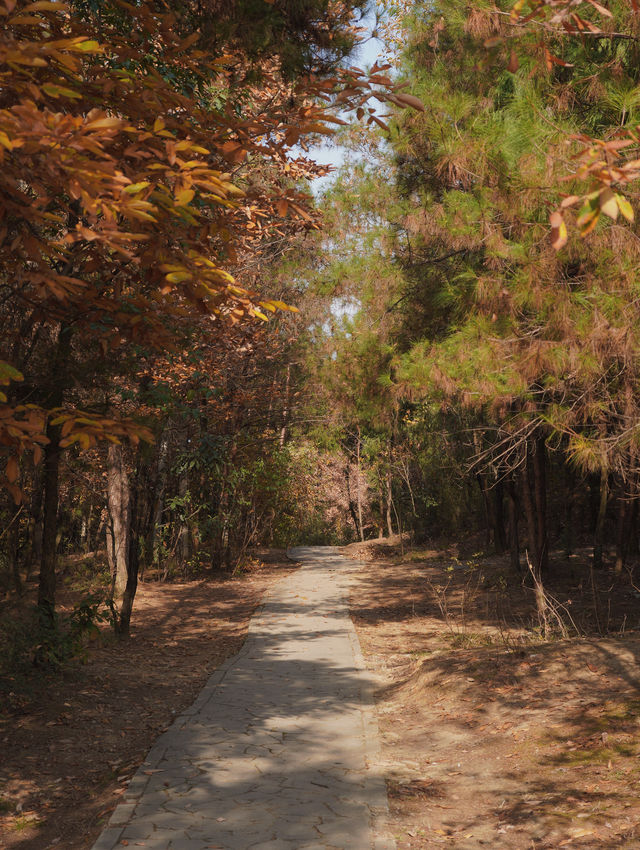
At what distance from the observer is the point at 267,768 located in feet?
16.4

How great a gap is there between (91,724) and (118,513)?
19.7 ft

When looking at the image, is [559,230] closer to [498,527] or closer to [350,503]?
[498,527]

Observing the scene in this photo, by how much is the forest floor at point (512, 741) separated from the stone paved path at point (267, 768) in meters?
0.25

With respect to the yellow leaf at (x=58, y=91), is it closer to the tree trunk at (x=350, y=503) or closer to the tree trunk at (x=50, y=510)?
the tree trunk at (x=50, y=510)

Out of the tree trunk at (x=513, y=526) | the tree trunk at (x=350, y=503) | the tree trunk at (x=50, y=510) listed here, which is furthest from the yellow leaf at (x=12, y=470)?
the tree trunk at (x=350, y=503)

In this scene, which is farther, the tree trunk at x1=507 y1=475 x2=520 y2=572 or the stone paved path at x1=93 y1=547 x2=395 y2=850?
the tree trunk at x1=507 y1=475 x2=520 y2=572

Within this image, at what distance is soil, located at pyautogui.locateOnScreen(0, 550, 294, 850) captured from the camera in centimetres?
446

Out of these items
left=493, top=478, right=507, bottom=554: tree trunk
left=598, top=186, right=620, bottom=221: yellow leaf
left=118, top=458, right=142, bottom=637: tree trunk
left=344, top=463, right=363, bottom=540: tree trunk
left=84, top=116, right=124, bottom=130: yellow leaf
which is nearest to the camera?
left=598, top=186, right=620, bottom=221: yellow leaf

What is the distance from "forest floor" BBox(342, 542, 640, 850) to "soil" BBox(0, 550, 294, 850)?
5.96 ft

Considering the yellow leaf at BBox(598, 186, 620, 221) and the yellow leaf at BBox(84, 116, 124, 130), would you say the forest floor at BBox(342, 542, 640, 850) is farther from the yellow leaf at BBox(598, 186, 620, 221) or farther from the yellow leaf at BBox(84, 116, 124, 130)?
the yellow leaf at BBox(84, 116, 124, 130)

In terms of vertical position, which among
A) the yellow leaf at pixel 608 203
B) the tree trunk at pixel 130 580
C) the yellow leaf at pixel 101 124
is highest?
the yellow leaf at pixel 101 124

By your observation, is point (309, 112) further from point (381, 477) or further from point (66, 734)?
point (381, 477)

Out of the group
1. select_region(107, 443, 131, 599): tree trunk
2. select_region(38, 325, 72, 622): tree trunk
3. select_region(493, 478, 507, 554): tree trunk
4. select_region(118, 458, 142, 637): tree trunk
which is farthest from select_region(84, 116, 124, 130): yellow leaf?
select_region(493, 478, 507, 554): tree trunk

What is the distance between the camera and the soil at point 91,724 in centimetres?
446
